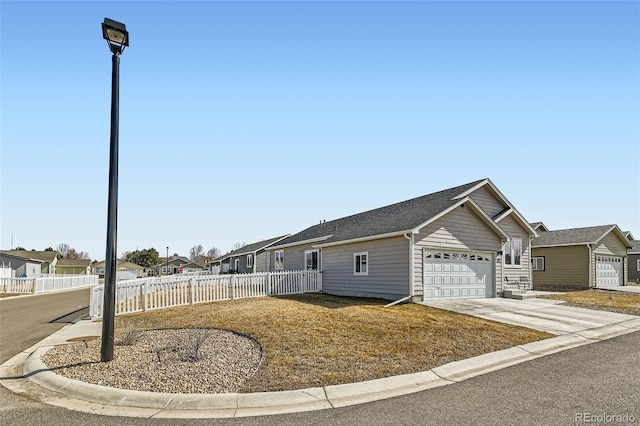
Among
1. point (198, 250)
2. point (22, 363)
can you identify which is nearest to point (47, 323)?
point (22, 363)

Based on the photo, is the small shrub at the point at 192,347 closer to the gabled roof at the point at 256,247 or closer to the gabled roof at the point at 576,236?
the gabled roof at the point at 256,247

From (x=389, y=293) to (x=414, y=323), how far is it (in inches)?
237

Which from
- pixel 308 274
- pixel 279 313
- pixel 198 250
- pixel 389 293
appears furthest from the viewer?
pixel 198 250

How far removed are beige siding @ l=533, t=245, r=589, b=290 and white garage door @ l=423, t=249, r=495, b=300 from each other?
13011 mm

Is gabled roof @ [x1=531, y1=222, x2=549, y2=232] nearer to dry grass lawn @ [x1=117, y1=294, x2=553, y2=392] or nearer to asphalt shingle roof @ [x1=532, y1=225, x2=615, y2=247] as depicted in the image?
asphalt shingle roof @ [x1=532, y1=225, x2=615, y2=247]

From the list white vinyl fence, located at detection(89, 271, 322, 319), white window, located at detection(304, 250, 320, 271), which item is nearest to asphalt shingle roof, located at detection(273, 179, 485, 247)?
white window, located at detection(304, 250, 320, 271)

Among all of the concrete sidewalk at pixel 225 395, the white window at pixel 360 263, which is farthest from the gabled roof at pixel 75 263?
the concrete sidewalk at pixel 225 395

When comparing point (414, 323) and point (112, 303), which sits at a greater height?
point (112, 303)

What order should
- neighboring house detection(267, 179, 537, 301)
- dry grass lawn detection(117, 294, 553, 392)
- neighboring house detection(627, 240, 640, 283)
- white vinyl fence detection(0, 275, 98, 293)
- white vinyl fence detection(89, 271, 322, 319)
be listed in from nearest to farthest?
dry grass lawn detection(117, 294, 553, 392), white vinyl fence detection(89, 271, 322, 319), neighboring house detection(267, 179, 537, 301), white vinyl fence detection(0, 275, 98, 293), neighboring house detection(627, 240, 640, 283)

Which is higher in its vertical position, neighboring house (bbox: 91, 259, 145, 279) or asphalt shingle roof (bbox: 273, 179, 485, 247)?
asphalt shingle roof (bbox: 273, 179, 485, 247)

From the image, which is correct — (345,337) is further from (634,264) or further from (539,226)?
(634,264)

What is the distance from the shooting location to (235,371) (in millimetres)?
7609

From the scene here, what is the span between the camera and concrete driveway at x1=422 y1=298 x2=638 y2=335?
40.9 ft

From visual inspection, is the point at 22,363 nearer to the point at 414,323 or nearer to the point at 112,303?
the point at 112,303
